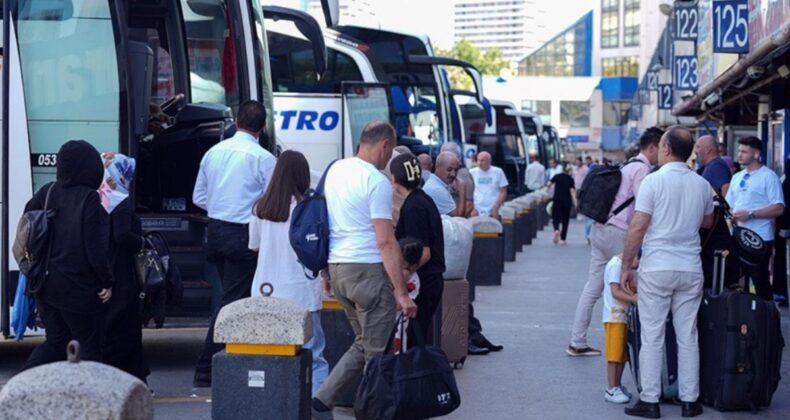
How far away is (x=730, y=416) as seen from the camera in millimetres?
9469

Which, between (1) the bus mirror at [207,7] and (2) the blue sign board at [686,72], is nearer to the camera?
(1) the bus mirror at [207,7]

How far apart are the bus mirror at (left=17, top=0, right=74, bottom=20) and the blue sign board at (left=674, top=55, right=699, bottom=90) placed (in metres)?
18.4

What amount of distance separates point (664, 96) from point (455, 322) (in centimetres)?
2443

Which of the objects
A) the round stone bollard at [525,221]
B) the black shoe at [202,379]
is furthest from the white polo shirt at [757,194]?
the round stone bollard at [525,221]

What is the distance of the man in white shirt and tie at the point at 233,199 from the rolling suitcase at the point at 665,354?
253 cm

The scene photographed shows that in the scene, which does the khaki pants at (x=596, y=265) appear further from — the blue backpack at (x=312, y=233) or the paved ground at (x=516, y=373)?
the blue backpack at (x=312, y=233)

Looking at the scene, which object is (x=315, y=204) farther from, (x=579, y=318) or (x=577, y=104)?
(x=577, y=104)

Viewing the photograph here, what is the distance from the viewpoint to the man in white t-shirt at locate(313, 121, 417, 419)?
8195 mm

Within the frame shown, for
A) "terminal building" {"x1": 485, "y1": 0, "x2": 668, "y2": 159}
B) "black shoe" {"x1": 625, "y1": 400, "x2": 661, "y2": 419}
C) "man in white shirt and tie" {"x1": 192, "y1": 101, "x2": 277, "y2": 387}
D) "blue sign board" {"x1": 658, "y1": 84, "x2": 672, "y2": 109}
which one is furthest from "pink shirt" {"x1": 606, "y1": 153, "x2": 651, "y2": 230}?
"terminal building" {"x1": 485, "y1": 0, "x2": 668, "y2": 159}

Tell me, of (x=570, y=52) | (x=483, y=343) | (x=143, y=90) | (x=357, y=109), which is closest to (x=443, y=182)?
(x=483, y=343)

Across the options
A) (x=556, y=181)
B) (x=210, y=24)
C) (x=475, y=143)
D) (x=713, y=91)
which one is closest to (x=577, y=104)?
(x=475, y=143)

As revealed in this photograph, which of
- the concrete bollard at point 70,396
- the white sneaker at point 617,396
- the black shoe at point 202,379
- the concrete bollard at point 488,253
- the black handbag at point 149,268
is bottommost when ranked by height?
the concrete bollard at point 488,253

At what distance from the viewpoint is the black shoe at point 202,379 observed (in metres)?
10.2

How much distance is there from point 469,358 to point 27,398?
7794mm
